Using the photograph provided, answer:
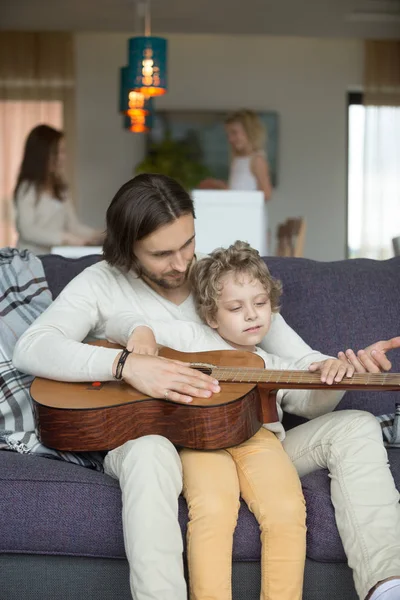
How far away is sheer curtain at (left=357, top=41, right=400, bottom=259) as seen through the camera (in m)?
7.66

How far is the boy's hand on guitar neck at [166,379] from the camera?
1.65 meters

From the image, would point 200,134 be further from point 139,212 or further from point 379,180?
point 139,212

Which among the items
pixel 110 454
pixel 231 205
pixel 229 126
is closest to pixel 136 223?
pixel 110 454

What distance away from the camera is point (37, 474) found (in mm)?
1706

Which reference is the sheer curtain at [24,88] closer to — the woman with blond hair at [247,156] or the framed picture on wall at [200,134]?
the framed picture on wall at [200,134]

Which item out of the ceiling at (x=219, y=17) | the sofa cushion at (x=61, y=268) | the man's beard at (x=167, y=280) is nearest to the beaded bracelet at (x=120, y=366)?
the man's beard at (x=167, y=280)

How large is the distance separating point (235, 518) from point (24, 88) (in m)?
6.66

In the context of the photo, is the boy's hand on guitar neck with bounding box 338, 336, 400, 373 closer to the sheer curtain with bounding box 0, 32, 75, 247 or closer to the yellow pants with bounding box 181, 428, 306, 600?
the yellow pants with bounding box 181, 428, 306, 600

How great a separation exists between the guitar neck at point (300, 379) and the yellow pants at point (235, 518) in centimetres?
16

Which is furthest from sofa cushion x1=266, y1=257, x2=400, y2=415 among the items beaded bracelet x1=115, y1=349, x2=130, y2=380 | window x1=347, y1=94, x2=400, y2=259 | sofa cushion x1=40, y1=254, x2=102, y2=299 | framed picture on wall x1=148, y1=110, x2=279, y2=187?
window x1=347, y1=94, x2=400, y2=259

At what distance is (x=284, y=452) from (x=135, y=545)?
424 millimetres

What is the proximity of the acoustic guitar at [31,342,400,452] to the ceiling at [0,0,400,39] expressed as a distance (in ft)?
17.2

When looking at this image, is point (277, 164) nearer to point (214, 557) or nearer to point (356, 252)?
point (356, 252)

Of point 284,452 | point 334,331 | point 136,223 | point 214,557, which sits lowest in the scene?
point 214,557
